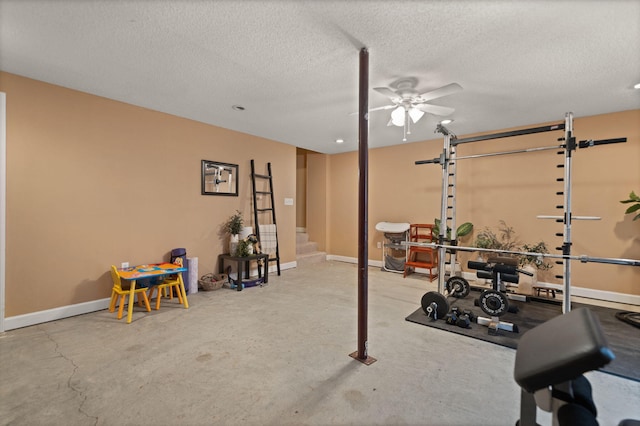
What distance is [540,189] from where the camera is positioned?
4512 millimetres

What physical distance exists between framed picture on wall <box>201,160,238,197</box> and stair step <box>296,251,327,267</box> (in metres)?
2.22

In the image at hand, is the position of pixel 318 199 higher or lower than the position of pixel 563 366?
higher

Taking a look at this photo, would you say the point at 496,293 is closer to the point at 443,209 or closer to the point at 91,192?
the point at 443,209

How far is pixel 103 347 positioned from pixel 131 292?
2.34 ft

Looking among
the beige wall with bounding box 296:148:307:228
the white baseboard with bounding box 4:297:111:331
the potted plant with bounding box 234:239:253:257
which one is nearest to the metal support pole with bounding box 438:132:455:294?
the potted plant with bounding box 234:239:253:257

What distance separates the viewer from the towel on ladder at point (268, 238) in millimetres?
5264

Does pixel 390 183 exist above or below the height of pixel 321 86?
below

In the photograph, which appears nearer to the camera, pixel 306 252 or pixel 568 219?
pixel 568 219

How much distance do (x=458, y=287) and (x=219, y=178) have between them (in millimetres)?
4130

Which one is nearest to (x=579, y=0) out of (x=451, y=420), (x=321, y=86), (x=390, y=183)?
(x=321, y=86)

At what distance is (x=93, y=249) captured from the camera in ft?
11.4

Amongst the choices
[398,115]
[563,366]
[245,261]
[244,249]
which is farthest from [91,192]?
[563,366]

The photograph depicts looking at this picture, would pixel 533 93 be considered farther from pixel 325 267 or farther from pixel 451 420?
pixel 325 267

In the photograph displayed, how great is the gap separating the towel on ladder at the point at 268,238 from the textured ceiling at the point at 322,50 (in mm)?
2269
